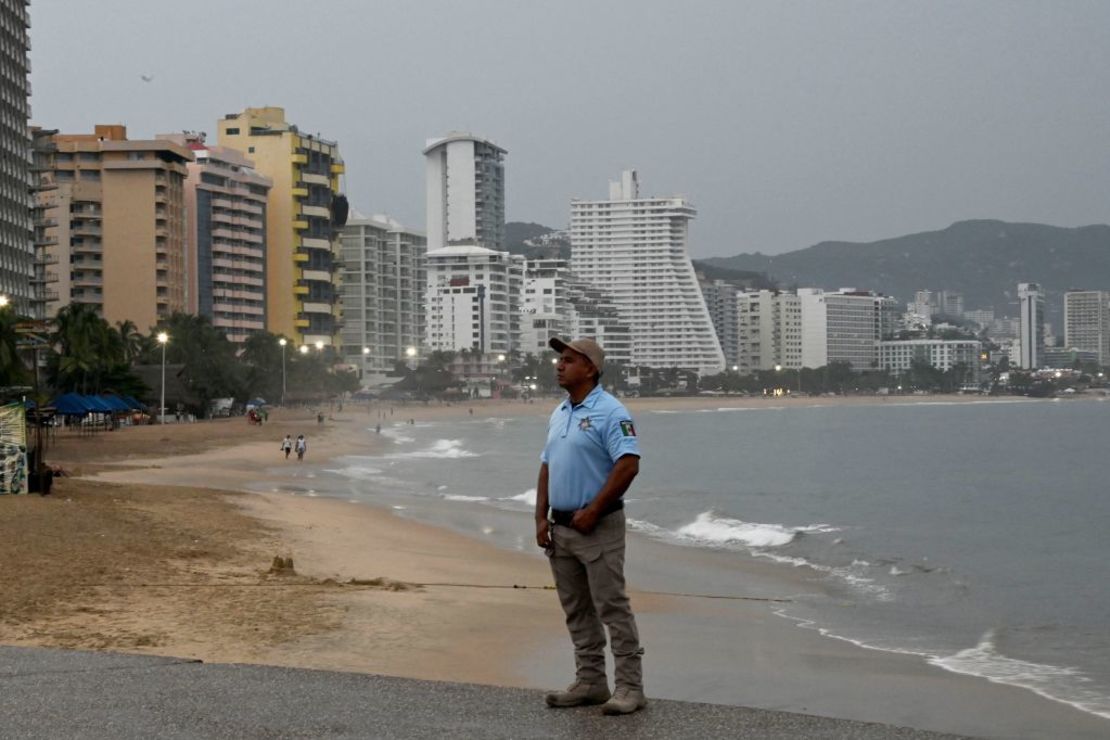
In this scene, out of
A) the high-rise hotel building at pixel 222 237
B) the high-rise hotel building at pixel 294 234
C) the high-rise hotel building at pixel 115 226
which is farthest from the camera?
the high-rise hotel building at pixel 294 234

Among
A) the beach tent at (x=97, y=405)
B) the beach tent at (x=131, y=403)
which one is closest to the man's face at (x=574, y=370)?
the beach tent at (x=97, y=405)

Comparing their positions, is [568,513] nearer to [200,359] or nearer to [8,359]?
[8,359]

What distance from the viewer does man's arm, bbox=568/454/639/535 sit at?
6.81 m

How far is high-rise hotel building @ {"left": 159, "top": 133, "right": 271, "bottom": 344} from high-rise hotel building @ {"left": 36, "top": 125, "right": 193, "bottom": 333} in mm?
10918

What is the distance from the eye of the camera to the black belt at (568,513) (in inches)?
272

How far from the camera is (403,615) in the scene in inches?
512

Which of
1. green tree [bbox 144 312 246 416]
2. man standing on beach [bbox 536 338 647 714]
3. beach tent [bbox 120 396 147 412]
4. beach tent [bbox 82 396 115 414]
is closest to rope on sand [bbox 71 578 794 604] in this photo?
man standing on beach [bbox 536 338 647 714]

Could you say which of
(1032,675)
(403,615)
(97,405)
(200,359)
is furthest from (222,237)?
(1032,675)

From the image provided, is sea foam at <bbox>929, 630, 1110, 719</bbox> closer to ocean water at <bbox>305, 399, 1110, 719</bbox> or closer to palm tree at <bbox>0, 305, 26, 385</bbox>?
ocean water at <bbox>305, 399, 1110, 719</bbox>

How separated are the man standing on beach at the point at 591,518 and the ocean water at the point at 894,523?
5344 millimetres

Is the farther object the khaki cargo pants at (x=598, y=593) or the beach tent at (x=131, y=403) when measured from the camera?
the beach tent at (x=131, y=403)

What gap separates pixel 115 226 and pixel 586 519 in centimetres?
12084

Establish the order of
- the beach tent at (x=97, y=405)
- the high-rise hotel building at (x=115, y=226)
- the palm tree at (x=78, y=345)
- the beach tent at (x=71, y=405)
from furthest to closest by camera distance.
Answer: the high-rise hotel building at (x=115, y=226) < the palm tree at (x=78, y=345) < the beach tent at (x=97, y=405) < the beach tent at (x=71, y=405)

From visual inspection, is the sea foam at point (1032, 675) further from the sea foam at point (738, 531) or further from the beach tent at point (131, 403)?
the beach tent at point (131, 403)
